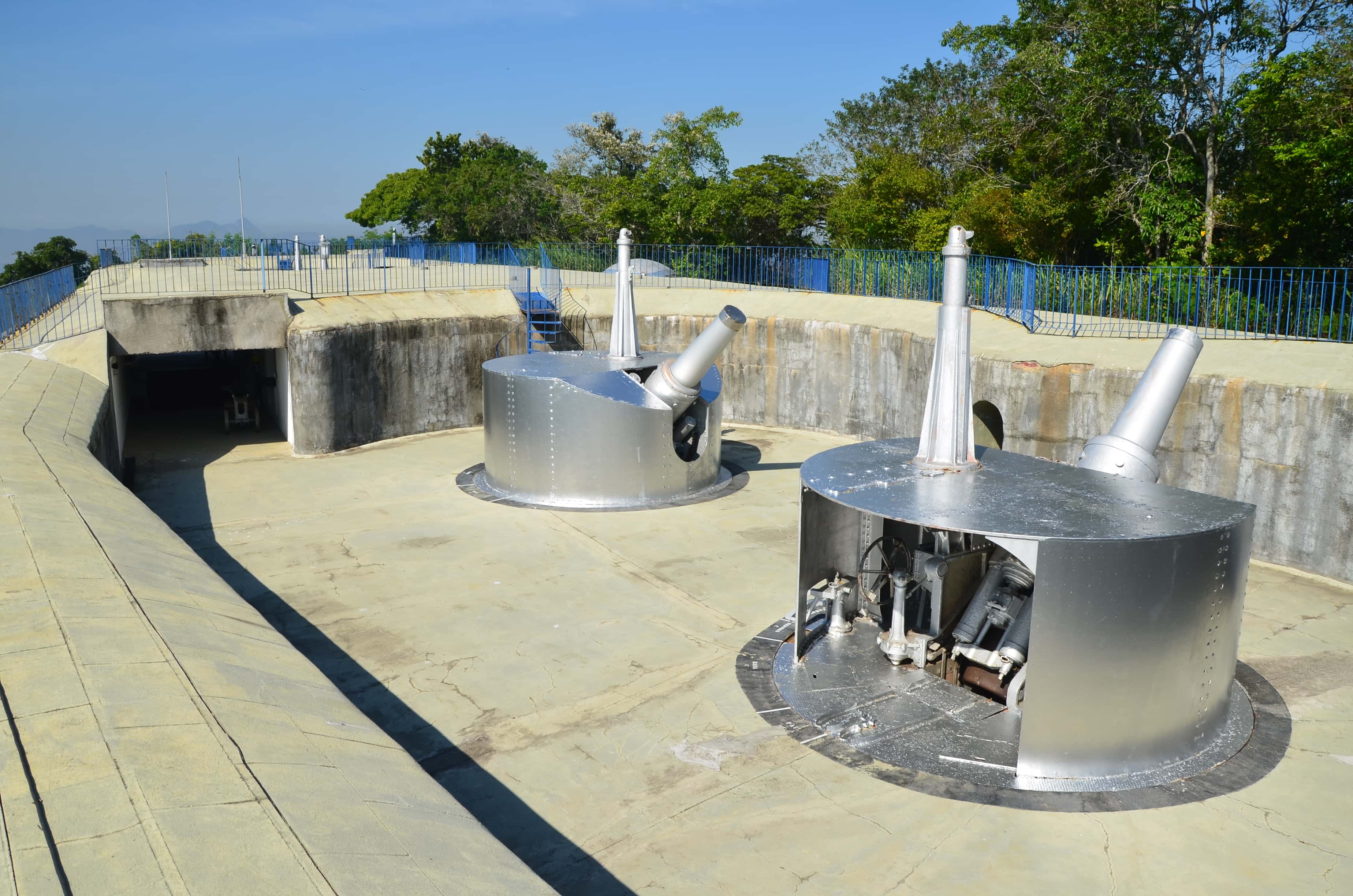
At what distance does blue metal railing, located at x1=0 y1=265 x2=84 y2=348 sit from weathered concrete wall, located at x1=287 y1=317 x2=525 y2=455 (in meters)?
3.41

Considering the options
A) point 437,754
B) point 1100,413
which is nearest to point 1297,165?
point 1100,413

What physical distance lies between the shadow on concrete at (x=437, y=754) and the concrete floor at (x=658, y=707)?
0.02 m

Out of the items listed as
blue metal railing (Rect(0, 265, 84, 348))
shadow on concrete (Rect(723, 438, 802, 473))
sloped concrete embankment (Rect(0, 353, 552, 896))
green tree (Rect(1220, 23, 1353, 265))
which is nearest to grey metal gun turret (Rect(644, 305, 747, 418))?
shadow on concrete (Rect(723, 438, 802, 473))

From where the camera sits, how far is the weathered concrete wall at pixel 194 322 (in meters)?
15.0

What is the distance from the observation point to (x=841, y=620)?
859 centimetres

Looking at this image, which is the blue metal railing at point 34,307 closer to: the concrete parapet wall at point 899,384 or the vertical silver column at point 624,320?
the concrete parapet wall at point 899,384

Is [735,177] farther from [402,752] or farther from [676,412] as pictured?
[402,752]

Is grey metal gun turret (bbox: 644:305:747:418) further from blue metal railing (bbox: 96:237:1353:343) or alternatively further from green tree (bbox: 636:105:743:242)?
green tree (bbox: 636:105:743:242)

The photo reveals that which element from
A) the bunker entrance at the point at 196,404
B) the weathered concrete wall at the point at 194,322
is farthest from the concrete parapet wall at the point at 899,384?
the bunker entrance at the point at 196,404

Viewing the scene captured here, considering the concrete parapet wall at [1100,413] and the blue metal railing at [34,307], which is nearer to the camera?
the concrete parapet wall at [1100,413]

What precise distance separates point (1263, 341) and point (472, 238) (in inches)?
1372

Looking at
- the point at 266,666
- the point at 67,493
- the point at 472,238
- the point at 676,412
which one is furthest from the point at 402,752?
the point at 472,238

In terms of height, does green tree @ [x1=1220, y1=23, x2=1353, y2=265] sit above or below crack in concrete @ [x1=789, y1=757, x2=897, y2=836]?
above

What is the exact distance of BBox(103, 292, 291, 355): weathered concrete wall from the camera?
592 inches
